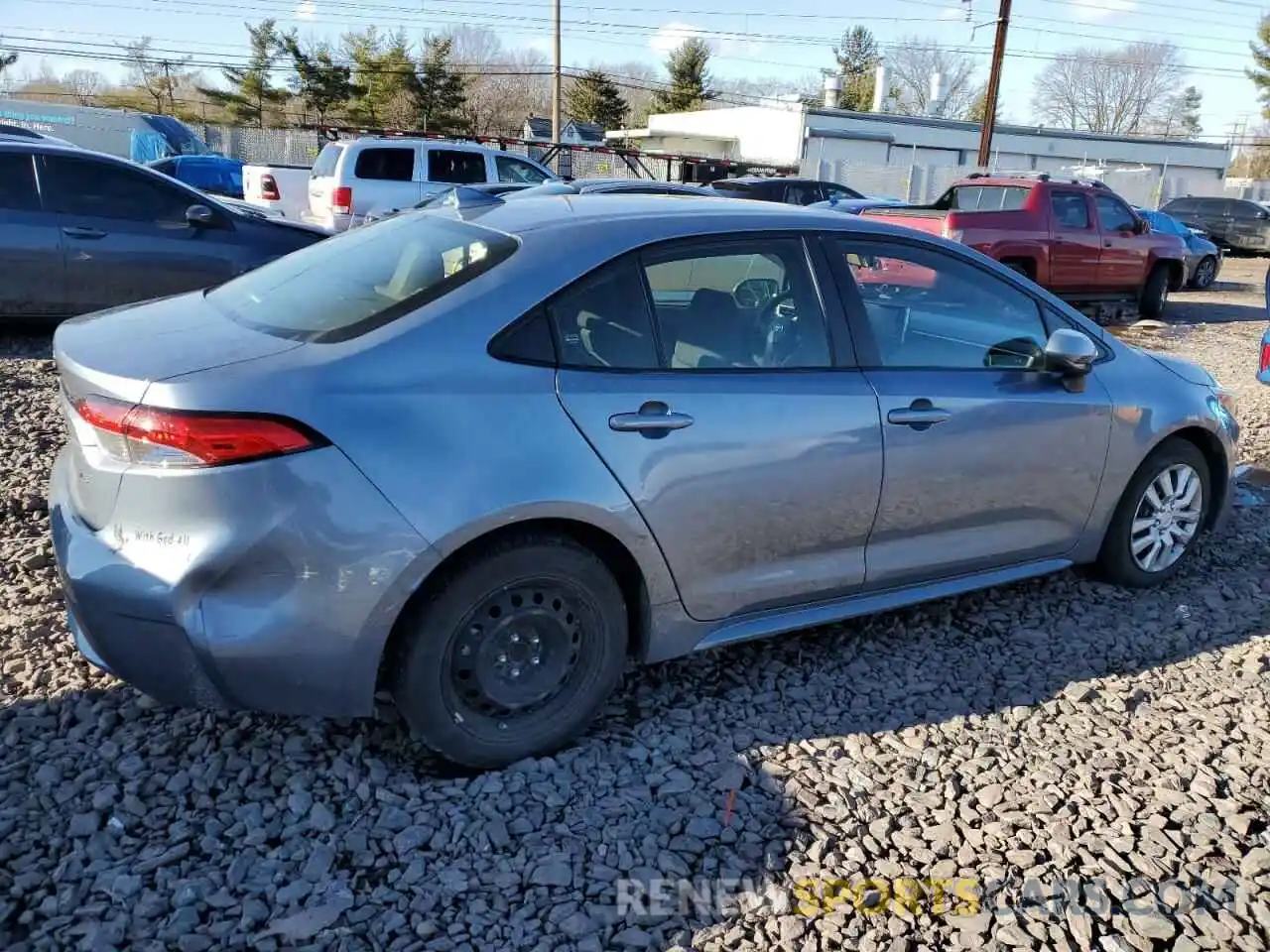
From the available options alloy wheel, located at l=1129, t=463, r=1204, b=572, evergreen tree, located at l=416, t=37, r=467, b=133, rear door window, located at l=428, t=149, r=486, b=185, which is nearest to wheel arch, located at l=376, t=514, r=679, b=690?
alloy wheel, located at l=1129, t=463, r=1204, b=572

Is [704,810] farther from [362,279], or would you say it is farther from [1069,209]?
[1069,209]

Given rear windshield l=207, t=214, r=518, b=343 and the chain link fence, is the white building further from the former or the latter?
rear windshield l=207, t=214, r=518, b=343

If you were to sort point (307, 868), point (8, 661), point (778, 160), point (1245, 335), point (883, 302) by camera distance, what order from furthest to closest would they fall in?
1. point (778, 160)
2. point (1245, 335)
3. point (883, 302)
4. point (8, 661)
5. point (307, 868)

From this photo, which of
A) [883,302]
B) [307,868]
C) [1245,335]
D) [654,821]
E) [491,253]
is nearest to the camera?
[307,868]

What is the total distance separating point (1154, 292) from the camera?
46.1ft

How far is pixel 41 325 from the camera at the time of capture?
830 cm

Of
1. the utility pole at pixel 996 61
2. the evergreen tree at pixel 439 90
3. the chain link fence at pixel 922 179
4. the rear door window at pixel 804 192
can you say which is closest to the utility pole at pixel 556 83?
the chain link fence at pixel 922 179

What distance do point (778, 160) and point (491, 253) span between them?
132 ft

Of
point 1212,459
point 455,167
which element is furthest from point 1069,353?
point 455,167

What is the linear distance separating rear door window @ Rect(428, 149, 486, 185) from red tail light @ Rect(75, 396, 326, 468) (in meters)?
12.9

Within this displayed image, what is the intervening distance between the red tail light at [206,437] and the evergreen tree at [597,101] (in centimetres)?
6128

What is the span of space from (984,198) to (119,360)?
1221cm

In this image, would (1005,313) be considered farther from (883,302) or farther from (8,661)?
(8,661)

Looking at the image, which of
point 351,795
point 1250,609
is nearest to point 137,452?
point 351,795
